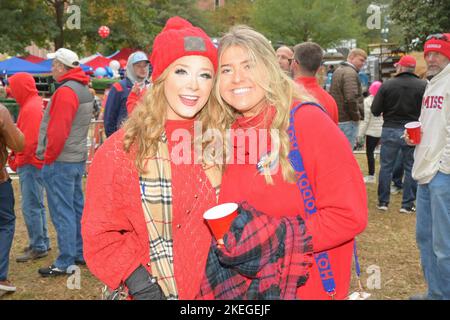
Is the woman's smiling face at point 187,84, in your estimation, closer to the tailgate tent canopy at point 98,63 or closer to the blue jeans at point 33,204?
the blue jeans at point 33,204

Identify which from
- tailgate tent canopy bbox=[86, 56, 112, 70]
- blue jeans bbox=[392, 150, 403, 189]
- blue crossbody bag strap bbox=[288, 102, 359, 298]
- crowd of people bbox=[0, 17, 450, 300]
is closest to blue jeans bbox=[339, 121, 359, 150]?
blue jeans bbox=[392, 150, 403, 189]

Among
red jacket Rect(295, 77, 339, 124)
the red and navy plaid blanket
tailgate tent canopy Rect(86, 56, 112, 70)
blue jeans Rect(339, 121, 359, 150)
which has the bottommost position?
blue jeans Rect(339, 121, 359, 150)

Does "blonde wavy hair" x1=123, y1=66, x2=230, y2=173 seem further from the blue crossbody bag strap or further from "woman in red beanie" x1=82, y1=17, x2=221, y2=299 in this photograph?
the blue crossbody bag strap

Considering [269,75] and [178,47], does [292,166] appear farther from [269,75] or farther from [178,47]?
[178,47]

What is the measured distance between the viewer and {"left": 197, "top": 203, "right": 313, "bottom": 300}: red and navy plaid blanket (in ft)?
6.57

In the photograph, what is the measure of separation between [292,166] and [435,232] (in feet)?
8.74

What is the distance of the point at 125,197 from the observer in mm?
2188

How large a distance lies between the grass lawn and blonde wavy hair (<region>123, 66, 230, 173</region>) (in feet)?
10.7

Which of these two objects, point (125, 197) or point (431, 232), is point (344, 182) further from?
point (431, 232)

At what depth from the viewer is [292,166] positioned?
2109mm

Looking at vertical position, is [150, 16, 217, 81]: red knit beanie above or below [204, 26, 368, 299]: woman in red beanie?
above

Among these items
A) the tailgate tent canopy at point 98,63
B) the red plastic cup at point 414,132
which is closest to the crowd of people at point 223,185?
the red plastic cup at point 414,132

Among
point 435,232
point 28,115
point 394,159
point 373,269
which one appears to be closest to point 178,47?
point 435,232

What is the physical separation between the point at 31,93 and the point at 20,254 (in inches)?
77.8
